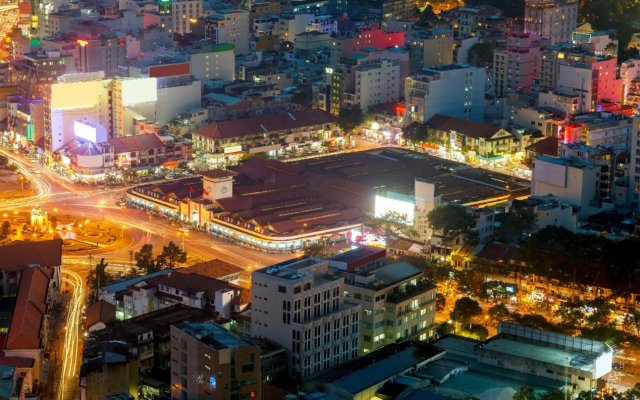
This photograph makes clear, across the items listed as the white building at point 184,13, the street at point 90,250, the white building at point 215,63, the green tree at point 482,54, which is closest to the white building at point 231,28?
the white building at point 184,13

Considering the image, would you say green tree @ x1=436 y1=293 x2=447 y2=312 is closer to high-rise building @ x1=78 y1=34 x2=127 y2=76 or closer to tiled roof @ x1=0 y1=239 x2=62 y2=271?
tiled roof @ x1=0 y1=239 x2=62 y2=271

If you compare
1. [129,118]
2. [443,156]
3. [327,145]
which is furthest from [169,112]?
[443,156]

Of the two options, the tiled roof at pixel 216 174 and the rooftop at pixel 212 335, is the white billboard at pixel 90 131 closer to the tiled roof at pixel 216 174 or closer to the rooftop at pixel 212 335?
the tiled roof at pixel 216 174

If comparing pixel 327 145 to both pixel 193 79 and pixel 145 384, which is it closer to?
pixel 193 79

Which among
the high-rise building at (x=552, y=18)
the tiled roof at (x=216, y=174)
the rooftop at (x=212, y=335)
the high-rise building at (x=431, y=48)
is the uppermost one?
the high-rise building at (x=552, y=18)

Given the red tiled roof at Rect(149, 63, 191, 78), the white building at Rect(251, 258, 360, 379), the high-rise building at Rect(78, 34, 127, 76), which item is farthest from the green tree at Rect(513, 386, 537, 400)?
the high-rise building at Rect(78, 34, 127, 76)
